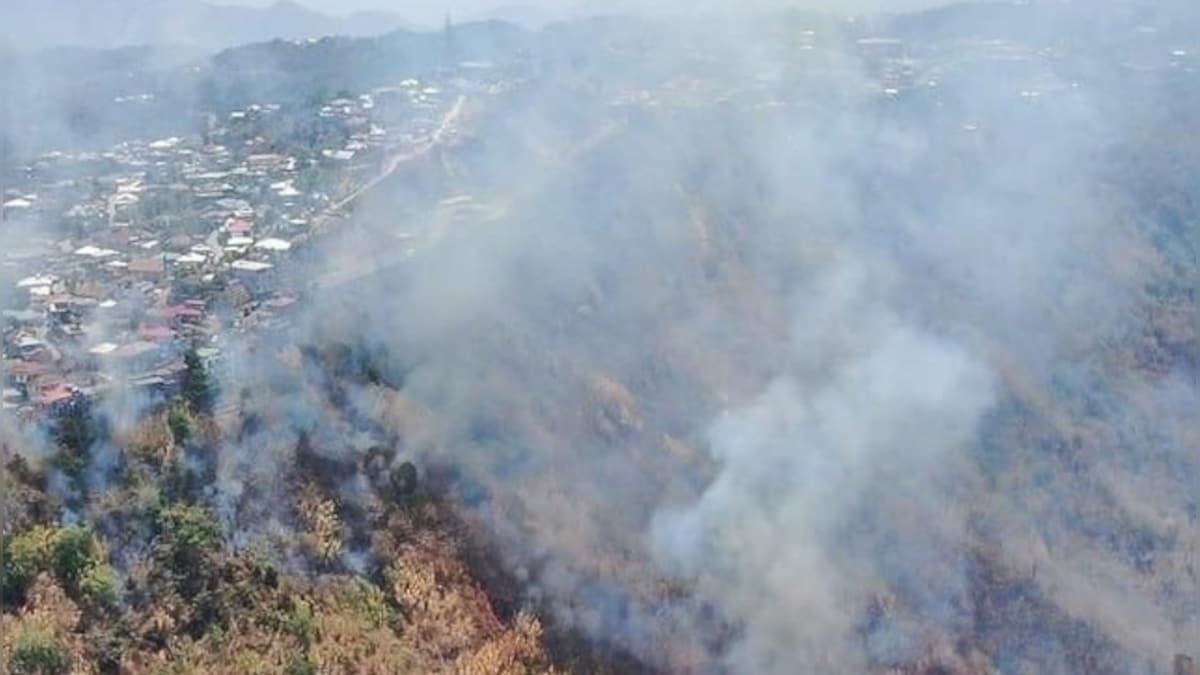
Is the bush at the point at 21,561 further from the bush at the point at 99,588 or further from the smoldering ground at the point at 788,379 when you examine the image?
the smoldering ground at the point at 788,379

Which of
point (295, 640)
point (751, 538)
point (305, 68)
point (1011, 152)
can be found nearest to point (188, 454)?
point (295, 640)

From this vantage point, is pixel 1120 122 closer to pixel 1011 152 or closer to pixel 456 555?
pixel 1011 152

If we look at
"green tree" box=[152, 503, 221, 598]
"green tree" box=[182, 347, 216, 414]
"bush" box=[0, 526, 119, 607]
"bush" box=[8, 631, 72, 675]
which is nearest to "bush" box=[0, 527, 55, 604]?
"bush" box=[0, 526, 119, 607]

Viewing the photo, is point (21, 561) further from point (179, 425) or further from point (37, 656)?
point (179, 425)

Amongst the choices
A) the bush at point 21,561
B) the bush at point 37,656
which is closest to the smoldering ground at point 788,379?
the bush at point 21,561

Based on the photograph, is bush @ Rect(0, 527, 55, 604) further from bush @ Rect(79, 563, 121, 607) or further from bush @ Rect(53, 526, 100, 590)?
bush @ Rect(79, 563, 121, 607)

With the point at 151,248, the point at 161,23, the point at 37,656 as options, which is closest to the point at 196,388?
the point at 37,656
